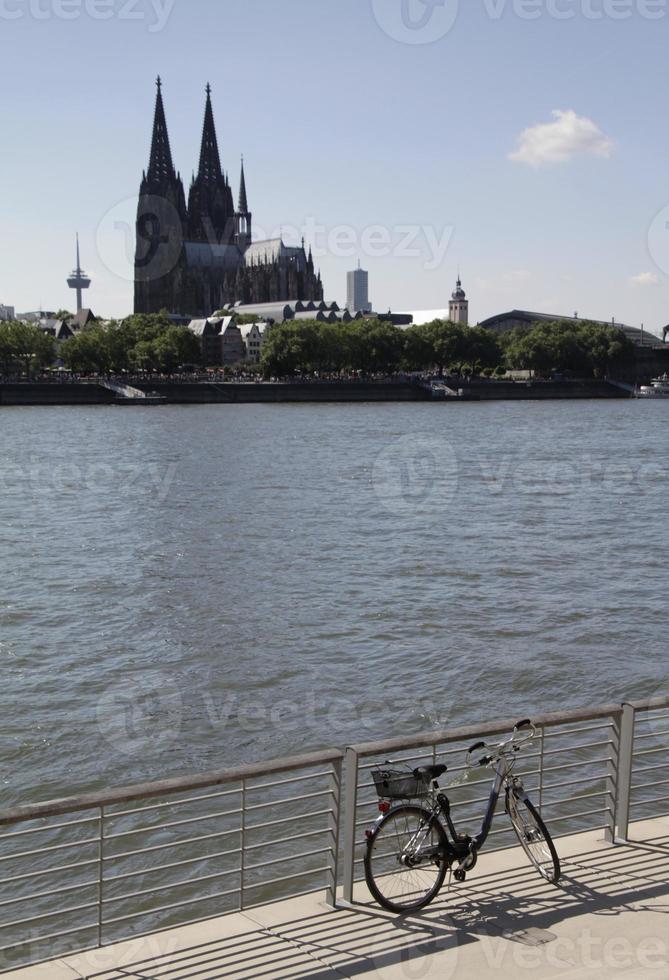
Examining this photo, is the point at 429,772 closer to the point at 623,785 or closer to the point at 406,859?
the point at 406,859

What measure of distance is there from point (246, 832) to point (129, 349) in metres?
109

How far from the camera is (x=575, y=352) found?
128500mm

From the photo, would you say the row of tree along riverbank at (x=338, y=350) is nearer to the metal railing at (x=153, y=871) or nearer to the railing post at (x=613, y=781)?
the metal railing at (x=153, y=871)

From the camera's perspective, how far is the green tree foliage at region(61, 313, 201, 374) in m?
108

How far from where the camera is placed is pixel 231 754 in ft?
37.8

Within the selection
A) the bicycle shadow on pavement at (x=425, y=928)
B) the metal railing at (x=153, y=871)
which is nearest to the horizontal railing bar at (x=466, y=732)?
the bicycle shadow on pavement at (x=425, y=928)

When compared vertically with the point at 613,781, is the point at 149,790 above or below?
above

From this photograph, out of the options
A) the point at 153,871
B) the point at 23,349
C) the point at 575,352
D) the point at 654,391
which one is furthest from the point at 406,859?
the point at 575,352

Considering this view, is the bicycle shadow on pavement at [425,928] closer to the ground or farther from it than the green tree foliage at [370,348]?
closer to the ground

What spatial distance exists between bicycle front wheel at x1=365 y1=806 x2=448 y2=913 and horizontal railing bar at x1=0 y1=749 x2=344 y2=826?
1.43 ft

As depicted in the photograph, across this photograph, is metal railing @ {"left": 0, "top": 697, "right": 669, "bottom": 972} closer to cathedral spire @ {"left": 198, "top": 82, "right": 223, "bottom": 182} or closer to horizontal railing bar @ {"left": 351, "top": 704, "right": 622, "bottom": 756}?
horizontal railing bar @ {"left": 351, "top": 704, "right": 622, "bottom": 756}

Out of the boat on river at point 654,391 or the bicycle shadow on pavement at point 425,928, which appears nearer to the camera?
the bicycle shadow on pavement at point 425,928

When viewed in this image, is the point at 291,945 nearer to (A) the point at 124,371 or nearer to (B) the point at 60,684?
(B) the point at 60,684

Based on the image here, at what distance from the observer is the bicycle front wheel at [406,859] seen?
540 centimetres
